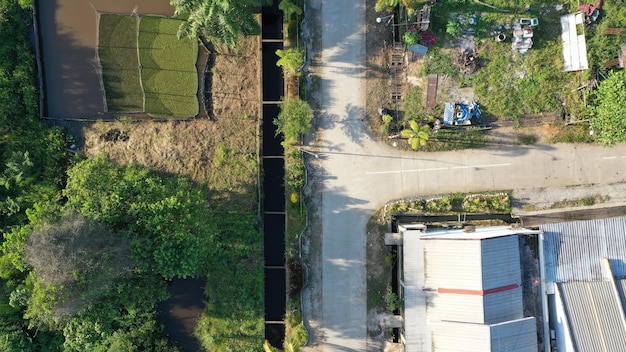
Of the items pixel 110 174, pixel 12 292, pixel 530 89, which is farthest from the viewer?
pixel 530 89

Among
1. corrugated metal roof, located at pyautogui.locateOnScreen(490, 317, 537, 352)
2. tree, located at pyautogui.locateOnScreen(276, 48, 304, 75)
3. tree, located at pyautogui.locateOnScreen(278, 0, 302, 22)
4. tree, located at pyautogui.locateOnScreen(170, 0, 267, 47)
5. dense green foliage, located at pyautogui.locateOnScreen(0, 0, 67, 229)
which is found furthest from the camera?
tree, located at pyautogui.locateOnScreen(276, 48, 304, 75)

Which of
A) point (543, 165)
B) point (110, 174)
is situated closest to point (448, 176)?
point (543, 165)

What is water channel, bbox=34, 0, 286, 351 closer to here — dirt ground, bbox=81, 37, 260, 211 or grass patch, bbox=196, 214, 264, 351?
grass patch, bbox=196, 214, 264, 351

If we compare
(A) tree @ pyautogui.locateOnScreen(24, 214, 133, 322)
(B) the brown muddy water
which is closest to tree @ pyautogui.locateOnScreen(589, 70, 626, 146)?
(B) the brown muddy water

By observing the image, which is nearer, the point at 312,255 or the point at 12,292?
the point at 12,292

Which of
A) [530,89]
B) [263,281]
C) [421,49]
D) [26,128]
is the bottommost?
[263,281]

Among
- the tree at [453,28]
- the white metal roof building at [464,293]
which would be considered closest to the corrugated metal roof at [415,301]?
the white metal roof building at [464,293]

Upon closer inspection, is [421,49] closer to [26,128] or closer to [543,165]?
[543,165]
